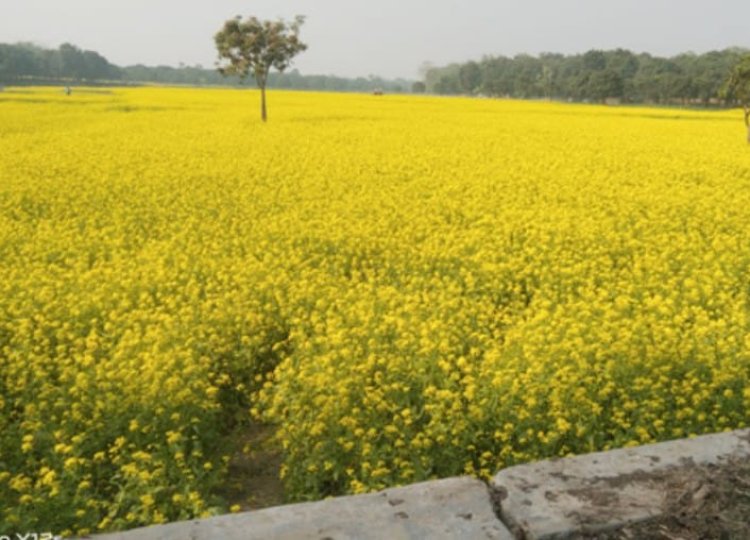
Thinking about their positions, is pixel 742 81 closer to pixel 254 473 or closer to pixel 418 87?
pixel 254 473

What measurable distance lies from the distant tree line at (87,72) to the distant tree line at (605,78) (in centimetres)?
3824

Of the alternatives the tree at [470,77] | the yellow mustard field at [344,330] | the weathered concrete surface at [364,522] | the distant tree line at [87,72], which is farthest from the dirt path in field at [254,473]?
the tree at [470,77]

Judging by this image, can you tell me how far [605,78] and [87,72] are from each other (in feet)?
269

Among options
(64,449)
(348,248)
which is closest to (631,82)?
(348,248)

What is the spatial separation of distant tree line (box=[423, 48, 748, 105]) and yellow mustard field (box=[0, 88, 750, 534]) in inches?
1416

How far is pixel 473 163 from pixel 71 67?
113011 millimetres

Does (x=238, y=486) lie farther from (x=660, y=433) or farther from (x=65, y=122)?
(x=65, y=122)

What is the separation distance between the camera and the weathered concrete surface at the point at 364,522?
6.32 feet

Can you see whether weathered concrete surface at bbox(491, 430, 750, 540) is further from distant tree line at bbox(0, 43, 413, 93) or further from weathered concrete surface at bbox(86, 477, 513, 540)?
distant tree line at bbox(0, 43, 413, 93)

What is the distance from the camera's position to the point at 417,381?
4379 millimetres

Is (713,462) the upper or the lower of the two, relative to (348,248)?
upper

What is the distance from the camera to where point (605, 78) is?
2899 inches

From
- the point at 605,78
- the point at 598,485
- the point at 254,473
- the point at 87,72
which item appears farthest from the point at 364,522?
the point at 87,72

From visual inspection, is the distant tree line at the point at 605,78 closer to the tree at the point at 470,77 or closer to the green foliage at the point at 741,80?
the tree at the point at 470,77
